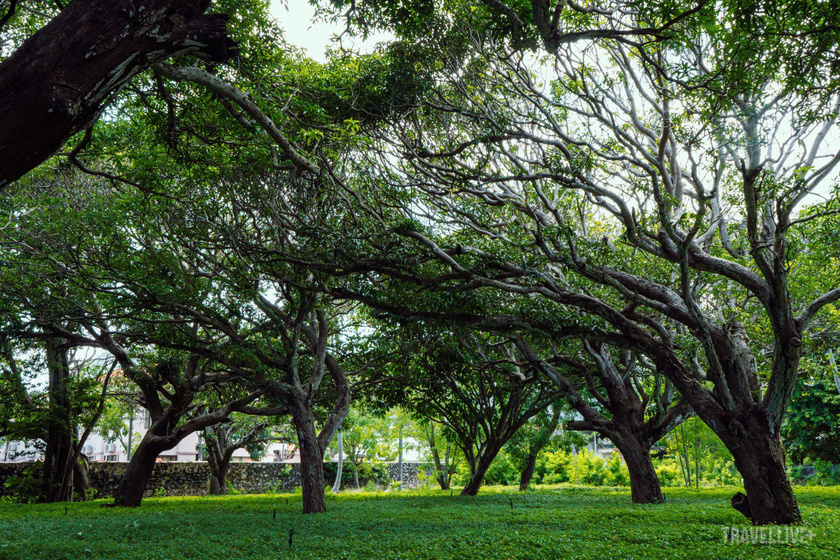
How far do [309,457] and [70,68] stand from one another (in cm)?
1140

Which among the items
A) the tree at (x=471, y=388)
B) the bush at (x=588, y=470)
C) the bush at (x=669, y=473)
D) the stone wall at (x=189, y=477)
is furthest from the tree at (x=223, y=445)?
the bush at (x=669, y=473)

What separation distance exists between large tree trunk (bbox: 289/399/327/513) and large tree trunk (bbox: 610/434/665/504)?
23.8 ft

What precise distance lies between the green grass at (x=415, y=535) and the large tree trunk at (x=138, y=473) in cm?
282

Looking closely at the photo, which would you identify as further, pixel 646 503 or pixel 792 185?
pixel 646 503

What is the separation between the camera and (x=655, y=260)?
11805mm

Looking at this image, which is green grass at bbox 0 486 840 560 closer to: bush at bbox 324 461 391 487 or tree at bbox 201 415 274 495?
tree at bbox 201 415 274 495

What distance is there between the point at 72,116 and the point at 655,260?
1115 centimetres

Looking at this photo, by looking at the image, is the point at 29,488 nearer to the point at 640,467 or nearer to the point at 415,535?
the point at 415,535

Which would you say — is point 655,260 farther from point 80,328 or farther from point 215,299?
point 80,328

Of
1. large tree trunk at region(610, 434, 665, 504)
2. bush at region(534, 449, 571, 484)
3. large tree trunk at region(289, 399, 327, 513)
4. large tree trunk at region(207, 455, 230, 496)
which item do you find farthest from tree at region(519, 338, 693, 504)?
bush at region(534, 449, 571, 484)

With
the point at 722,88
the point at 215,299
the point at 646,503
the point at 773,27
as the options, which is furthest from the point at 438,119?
the point at 646,503

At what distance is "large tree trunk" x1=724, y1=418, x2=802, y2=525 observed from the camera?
27.9 feet

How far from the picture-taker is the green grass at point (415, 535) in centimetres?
694

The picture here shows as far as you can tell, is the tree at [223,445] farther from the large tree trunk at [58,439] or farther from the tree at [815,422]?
the tree at [815,422]
